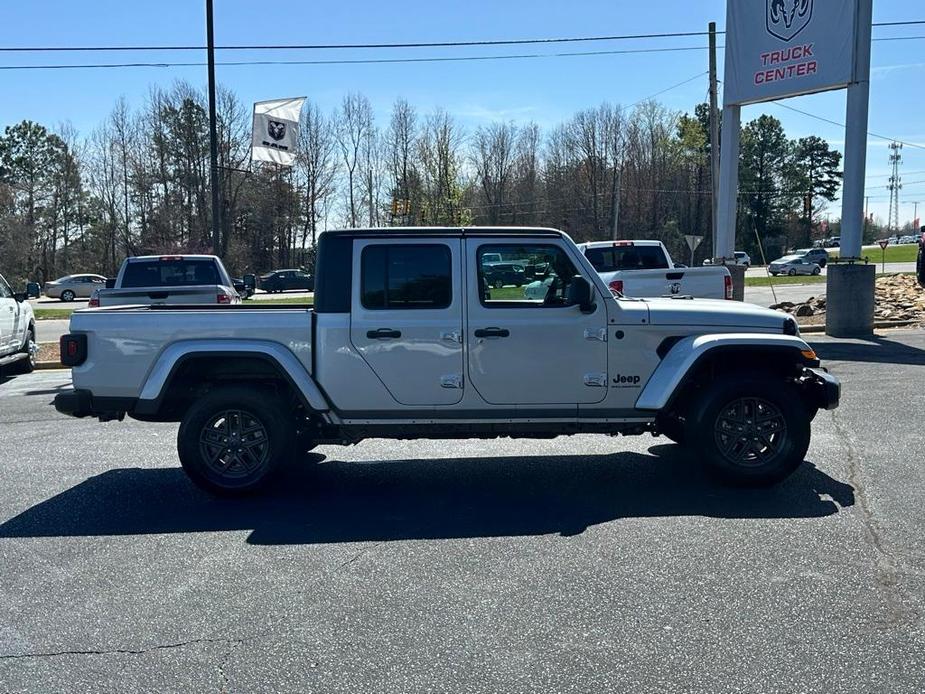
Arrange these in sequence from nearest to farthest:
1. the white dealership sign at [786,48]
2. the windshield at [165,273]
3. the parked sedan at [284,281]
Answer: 1. the windshield at [165,273]
2. the white dealership sign at [786,48]
3. the parked sedan at [284,281]

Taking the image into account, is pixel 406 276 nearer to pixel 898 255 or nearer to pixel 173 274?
pixel 173 274

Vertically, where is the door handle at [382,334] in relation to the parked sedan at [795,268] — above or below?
below

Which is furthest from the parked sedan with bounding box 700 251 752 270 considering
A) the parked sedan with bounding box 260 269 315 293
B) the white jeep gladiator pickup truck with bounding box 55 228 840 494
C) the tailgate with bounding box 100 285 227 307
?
the parked sedan with bounding box 260 269 315 293

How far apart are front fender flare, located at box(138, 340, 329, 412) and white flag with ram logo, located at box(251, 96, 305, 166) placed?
17.7 m

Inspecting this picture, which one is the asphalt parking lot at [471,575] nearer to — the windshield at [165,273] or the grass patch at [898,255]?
the windshield at [165,273]

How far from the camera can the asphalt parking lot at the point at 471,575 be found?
3766 millimetres

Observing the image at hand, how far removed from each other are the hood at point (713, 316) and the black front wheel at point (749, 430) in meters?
0.43

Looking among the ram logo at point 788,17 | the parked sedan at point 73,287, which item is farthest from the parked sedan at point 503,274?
the parked sedan at point 73,287

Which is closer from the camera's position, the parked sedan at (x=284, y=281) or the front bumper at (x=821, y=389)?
the front bumper at (x=821, y=389)

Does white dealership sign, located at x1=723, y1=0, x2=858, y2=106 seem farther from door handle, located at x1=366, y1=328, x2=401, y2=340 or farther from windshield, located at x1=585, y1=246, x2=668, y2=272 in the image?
door handle, located at x1=366, y1=328, x2=401, y2=340

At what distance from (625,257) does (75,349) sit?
11631 mm

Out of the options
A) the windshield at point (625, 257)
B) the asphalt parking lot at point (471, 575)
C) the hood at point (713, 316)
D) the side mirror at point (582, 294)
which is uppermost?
the windshield at point (625, 257)

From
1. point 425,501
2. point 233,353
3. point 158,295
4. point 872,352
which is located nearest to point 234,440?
point 233,353

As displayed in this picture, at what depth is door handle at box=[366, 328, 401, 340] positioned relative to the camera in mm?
6340
